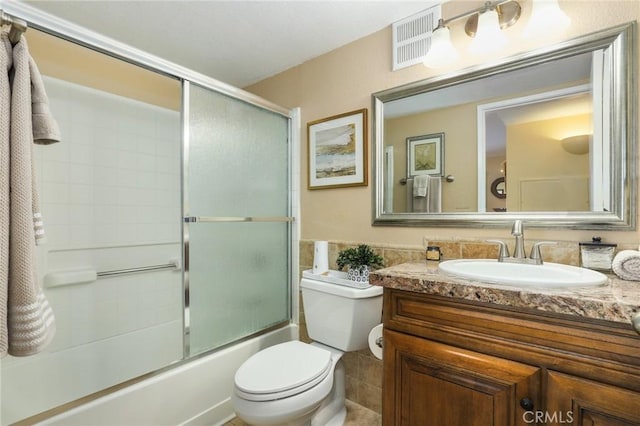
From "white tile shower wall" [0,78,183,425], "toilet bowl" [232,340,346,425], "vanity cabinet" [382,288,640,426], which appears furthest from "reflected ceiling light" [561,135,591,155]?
"white tile shower wall" [0,78,183,425]

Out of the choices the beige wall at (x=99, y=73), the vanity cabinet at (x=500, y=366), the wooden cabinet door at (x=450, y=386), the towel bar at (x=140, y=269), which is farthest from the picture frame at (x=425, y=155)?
the towel bar at (x=140, y=269)

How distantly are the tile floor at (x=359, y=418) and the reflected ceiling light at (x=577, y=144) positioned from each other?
1562 millimetres

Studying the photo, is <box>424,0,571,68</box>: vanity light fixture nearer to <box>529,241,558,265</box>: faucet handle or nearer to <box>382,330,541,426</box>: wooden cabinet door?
<box>529,241,558,265</box>: faucet handle

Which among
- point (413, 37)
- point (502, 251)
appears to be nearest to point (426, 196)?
point (502, 251)

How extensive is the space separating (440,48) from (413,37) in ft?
0.76

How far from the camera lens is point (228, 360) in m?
1.72

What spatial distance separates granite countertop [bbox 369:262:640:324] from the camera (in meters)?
0.73

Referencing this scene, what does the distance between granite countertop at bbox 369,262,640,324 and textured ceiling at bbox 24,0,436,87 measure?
1354 mm

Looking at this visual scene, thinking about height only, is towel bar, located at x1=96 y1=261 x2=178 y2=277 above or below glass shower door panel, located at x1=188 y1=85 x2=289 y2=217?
below

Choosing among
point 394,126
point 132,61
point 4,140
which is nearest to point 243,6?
point 132,61

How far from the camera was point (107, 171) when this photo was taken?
1.99 metres

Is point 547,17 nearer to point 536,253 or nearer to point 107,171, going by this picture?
point 536,253

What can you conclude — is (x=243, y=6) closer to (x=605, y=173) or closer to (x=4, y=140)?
(x=4, y=140)

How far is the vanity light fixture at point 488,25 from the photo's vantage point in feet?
3.89
